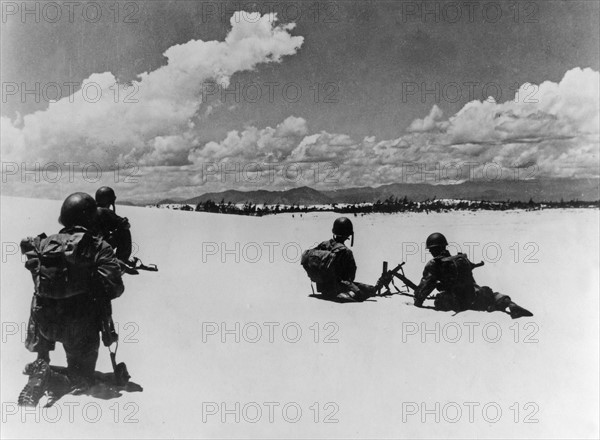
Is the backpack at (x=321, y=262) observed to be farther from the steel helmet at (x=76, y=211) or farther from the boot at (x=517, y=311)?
the steel helmet at (x=76, y=211)

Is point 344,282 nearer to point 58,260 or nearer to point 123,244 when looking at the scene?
point 123,244

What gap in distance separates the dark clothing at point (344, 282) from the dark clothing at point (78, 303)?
2603 mm

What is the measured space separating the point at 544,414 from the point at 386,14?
5559 millimetres

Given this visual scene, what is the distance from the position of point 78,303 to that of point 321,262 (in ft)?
9.37

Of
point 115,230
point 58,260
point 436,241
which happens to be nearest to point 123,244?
point 115,230

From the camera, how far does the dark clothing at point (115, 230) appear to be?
7141 millimetres

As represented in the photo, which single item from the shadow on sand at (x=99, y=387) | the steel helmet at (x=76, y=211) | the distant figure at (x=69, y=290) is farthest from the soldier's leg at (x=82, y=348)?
the steel helmet at (x=76, y=211)

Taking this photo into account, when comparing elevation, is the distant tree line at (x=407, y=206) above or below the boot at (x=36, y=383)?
above

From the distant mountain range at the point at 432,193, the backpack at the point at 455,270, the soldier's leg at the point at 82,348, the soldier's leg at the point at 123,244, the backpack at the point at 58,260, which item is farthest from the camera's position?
the distant mountain range at the point at 432,193

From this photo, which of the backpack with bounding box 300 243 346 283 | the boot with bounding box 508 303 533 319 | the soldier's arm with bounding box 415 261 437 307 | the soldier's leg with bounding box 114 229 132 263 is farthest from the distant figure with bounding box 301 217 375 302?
the soldier's leg with bounding box 114 229 132 263

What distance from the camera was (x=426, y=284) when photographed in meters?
7.14

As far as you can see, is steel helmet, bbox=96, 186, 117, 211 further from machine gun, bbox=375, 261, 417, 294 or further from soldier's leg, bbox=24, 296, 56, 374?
machine gun, bbox=375, 261, 417, 294

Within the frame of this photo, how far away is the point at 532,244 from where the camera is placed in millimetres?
7746

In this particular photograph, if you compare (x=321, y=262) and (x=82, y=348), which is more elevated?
(x=321, y=262)
